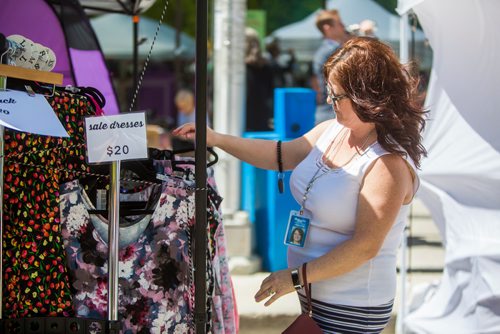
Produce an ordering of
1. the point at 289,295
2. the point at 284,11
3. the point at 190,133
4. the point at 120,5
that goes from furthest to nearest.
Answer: the point at 284,11 < the point at 120,5 < the point at 289,295 < the point at 190,133

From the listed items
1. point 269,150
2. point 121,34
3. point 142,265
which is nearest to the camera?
point 142,265

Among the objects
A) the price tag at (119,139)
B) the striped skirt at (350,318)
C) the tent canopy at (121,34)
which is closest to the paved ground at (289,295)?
the striped skirt at (350,318)

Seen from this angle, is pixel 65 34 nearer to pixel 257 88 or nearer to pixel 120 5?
pixel 120 5

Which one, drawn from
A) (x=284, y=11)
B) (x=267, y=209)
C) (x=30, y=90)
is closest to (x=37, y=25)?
(x=30, y=90)

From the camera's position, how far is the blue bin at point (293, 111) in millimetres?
6172

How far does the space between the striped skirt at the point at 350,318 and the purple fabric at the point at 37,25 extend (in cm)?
223

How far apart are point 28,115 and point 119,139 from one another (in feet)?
0.89

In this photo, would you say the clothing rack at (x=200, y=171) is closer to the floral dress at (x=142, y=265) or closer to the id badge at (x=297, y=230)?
the floral dress at (x=142, y=265)

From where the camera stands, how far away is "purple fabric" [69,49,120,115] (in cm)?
490

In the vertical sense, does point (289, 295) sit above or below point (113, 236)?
below

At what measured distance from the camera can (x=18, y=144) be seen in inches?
101

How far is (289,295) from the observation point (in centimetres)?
556

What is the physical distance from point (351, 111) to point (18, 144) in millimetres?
1097

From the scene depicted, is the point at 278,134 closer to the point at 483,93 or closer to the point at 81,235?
the point at 483,93
